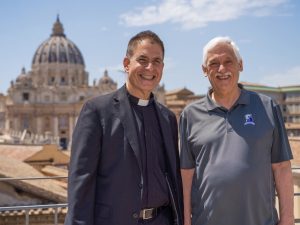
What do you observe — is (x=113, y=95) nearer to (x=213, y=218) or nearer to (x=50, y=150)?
(x=213, y=218)

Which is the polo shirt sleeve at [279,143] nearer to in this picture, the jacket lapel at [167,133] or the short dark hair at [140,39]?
the jacket lapel at [167,133]

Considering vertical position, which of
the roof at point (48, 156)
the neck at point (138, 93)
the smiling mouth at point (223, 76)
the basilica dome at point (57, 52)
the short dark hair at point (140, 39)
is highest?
the basilica dome at point (57, 52)

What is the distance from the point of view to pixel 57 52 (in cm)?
8131

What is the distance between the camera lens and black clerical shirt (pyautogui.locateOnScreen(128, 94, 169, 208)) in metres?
2.77

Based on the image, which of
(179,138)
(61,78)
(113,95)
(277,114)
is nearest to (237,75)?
(277,114)

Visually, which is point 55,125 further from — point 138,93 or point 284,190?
point 284,190

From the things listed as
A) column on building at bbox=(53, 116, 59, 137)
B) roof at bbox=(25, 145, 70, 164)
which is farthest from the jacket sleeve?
column on building at bbox=(53, 116, 59, 137)

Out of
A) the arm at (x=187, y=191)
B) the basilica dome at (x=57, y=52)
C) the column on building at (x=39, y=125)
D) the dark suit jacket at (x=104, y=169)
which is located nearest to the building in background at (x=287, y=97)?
the column on building at (x=39, y=125)

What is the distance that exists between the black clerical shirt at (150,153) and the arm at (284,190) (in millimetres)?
742

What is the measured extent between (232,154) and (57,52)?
81.3m

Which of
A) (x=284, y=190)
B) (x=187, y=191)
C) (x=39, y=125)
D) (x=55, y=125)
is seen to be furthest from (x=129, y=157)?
(x=55, y=125)

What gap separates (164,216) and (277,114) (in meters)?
1.00

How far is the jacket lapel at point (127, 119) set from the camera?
9.00 ft

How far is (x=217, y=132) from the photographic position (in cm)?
284
